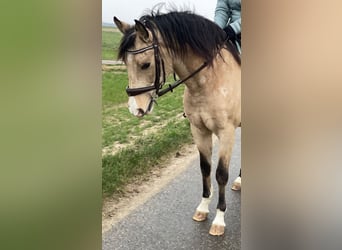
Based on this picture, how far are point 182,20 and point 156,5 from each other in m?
0.07

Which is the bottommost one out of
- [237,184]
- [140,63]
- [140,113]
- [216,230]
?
[216,230]

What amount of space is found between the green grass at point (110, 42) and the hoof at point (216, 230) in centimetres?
47

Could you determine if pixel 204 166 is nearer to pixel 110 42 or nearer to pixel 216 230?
pixel 216 230

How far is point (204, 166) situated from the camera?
2.84 ft

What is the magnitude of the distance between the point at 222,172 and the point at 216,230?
0.47 feet

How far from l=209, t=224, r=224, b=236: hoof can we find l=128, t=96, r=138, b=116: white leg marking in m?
0.33

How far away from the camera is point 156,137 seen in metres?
0.86

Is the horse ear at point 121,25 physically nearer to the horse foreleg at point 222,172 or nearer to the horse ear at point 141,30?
the horse ear at point 141,30

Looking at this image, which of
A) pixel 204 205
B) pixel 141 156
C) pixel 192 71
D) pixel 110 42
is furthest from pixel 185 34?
pixel 204 205

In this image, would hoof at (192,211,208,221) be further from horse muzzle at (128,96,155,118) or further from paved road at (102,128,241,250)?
horse muzzle at (128,96,155,118)

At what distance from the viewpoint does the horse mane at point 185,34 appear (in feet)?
2.62

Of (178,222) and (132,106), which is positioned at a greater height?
(132,106)
